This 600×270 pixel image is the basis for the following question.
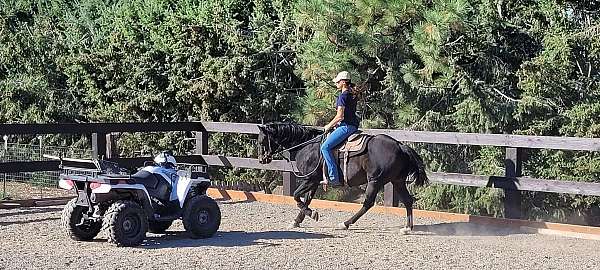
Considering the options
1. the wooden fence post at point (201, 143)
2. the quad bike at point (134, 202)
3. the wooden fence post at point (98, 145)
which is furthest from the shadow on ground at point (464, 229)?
the wooden fence post at point (98, 145)

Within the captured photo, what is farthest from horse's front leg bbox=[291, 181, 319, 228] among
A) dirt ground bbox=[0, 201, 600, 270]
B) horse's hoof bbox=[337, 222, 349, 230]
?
horse's hoof bbox=[337, 222, 349, 230]

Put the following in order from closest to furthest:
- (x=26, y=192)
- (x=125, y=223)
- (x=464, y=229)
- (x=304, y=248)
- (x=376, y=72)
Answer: (x=125, y=223) → (x=304, y=248) → (x=464, y=229) → (x=376, y=72) → (x=26, y=192)

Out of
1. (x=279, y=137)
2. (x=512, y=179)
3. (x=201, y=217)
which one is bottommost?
(x=201, y=217)

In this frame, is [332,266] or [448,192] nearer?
[332,266]

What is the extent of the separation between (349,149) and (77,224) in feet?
10.4

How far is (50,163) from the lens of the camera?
41.4 feet

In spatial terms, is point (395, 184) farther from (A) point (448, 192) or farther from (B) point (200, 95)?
(B) point (200, 95)

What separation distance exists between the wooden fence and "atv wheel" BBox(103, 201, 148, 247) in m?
3.60

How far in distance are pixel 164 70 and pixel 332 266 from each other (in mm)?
8734

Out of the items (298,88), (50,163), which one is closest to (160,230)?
(50,163)

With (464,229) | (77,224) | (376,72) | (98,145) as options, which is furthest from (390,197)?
(77,224)

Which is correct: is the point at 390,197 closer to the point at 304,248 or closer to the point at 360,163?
the point at 360,163

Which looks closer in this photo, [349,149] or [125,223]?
[125,223]

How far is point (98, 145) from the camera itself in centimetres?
1334
